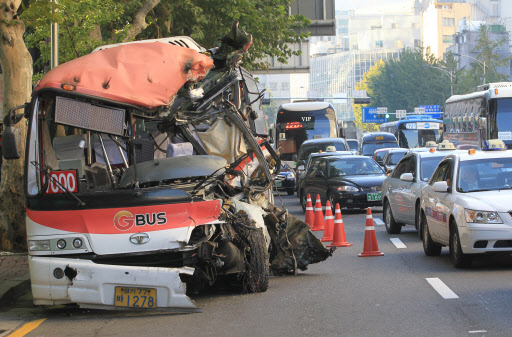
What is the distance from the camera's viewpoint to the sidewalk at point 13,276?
1067 centimetres

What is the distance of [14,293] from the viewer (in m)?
10.9

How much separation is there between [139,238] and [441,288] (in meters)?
3.56

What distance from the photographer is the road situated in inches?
313

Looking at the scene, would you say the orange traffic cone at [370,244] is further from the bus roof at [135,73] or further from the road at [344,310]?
the bus roof at [135,73]

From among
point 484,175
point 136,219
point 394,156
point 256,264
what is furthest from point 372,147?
point 136,219

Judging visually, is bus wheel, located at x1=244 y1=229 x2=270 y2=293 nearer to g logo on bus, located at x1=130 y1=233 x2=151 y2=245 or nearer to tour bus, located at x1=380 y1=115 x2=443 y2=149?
g logo on bus, located at x1=130 y1=233 x2=151 y2=245

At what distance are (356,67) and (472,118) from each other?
15811cm

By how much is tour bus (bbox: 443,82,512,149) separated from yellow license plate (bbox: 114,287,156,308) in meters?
23.0

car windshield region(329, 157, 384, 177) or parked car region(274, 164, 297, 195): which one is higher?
car windshield region(329, 157, 384, 177)

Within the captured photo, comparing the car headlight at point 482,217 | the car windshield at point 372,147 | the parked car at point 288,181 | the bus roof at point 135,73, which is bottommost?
the parked car at point 288,181

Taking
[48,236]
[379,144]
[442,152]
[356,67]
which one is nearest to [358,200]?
[442,152]

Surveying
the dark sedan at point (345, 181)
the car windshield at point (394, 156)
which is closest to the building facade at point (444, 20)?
the car windshield at point (394, 156)

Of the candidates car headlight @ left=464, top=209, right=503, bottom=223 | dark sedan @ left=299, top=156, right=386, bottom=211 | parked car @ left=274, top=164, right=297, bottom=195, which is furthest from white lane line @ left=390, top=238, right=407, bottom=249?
parked car @ left=274, top=164, right=297, bottom=195

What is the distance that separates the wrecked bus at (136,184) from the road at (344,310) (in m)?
0.32
